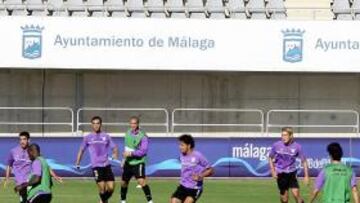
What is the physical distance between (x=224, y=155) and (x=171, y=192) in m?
5.50

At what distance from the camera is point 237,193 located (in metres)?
24.9

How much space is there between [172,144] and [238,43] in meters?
4.48

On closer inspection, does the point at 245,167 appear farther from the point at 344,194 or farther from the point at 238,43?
the point at 344,194

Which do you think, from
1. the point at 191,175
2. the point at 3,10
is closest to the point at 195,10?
the point at 3,10

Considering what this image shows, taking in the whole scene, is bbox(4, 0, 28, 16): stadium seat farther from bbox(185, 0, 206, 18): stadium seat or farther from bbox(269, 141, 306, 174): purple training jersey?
bbox(269, 141, 306, 174): purple training jersey

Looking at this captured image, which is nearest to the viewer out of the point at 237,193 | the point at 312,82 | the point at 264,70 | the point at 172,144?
the point at 237,193

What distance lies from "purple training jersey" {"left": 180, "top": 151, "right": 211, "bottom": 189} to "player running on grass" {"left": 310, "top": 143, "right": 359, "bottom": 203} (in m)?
2.97

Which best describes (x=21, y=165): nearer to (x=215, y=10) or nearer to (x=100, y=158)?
(x=100, y=158)

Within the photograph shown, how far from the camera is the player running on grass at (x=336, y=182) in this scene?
13.1 m

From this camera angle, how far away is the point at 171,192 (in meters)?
24.9

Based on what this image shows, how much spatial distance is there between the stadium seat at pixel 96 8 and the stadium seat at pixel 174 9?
93.0 inches

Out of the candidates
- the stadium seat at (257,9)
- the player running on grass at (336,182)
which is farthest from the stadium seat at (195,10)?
the player running on grass at (336,182)

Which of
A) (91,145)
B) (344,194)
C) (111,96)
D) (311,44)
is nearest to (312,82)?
(311,44)

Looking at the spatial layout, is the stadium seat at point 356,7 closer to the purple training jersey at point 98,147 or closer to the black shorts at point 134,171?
the black shorts at point 134,171
